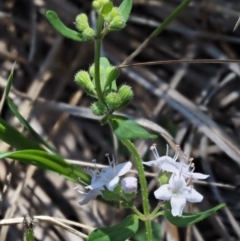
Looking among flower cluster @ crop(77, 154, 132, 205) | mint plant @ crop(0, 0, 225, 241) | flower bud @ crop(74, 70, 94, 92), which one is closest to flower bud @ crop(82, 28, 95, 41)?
mint plant @ crop(0, 0, 225, 241)

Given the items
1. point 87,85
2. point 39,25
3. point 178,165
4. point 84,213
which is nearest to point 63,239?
point 84,213

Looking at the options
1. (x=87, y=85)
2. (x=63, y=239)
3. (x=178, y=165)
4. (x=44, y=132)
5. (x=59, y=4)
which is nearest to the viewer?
(x=87, y=85)

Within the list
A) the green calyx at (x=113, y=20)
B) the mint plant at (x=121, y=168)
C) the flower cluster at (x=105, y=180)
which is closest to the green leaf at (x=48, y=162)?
the mint plant at (x=121, y=168)

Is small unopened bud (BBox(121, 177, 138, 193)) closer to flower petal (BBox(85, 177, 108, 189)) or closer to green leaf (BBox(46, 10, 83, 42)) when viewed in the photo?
flower petal (BBox(85, 177, 108, 189))

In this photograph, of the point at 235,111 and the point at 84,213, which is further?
the point at 235,111

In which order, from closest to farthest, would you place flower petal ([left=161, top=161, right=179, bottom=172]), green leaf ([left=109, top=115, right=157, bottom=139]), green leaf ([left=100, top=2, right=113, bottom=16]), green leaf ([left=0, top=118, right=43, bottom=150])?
green leaf ([left=100, top=2, right=113, bottom=16])
green leaf ([left=109, top=115, right=157, bottom=139])
flower petal ([left=161, top=161, right=179, bottom=172])
green leaf ([left=0, top=118, right=43, bottom=150])

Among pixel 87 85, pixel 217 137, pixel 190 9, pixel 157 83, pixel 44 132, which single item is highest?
pixel 190 9

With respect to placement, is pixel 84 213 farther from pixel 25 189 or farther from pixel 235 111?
pixel 235 111
